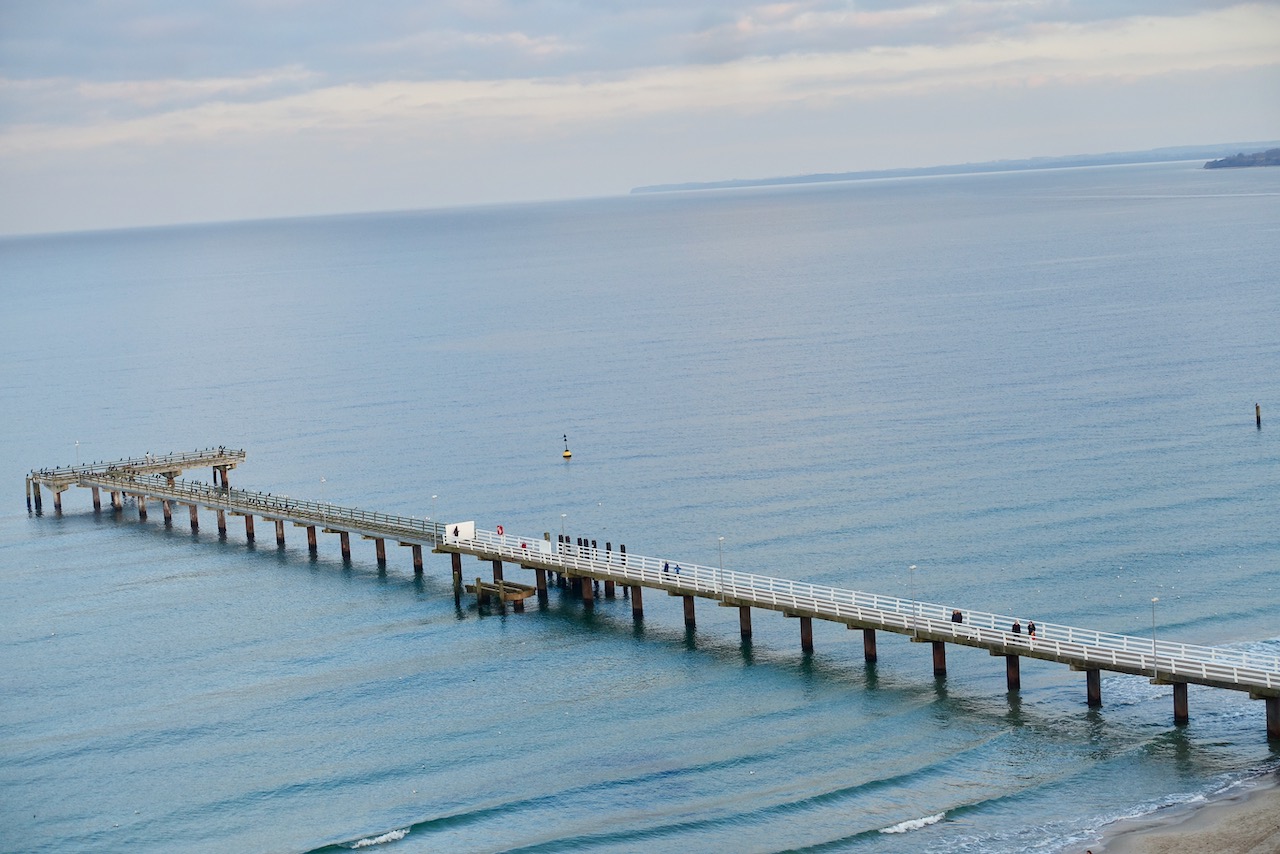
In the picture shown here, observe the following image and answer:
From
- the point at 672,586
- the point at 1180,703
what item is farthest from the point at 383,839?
the point at 1180,703

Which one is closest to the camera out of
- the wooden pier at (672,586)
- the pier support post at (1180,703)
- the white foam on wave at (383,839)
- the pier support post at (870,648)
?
the white foam on wave at (383,839)

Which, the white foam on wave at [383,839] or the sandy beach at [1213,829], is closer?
the sandy beach at [1213,829]

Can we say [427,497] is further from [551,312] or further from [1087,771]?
[551,312]

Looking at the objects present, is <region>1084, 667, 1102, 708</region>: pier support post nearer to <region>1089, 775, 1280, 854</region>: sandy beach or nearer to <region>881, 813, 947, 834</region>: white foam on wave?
<region>1089, 775, 1280, 854</region>: sandy beach

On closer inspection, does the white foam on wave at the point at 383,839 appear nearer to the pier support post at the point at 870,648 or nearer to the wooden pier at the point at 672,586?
the wooden pier at the point at 672,586

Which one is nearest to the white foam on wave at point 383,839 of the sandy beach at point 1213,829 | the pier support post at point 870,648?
the sandy beach at point 1213,829

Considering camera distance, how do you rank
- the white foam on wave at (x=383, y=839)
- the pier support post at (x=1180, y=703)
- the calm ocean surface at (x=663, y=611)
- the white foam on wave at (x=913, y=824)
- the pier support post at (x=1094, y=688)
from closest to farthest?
1. the white foam on wave at (x=913, y=824)
2. the white foam on wave at (x=383, y=839)
3. the calm ocean surface at (x=663, y=611)
4. the pier support post at (x=1180, y=703)
5. the pier support post at (x=1094, y=688)
